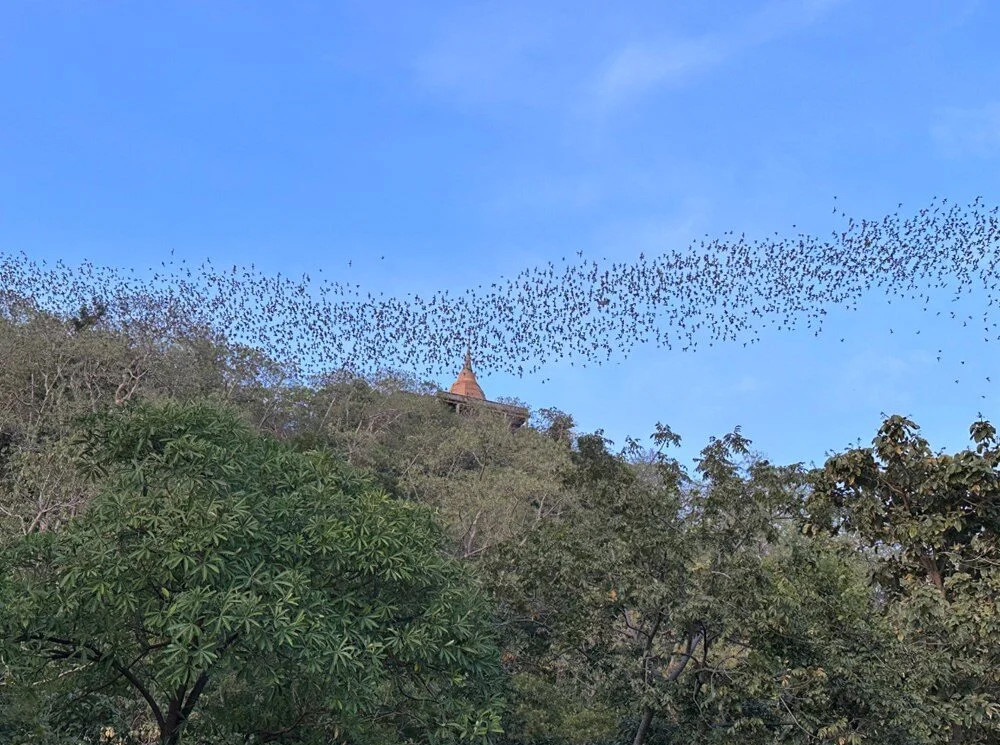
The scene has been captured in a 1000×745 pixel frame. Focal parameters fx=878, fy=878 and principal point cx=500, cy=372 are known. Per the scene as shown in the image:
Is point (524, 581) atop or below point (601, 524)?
below

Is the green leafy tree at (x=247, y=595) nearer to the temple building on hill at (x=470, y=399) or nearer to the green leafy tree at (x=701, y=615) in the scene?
the green leafy tree at (x=701, y=615)

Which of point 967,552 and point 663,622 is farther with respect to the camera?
point 967,552

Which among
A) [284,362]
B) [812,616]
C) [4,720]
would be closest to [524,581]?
[812,616]

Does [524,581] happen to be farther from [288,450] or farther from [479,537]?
[479,537]

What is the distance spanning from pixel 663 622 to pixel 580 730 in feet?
17.8

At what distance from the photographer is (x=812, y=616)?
30.9 ft

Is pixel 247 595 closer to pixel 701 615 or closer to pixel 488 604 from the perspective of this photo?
pixel 488 604

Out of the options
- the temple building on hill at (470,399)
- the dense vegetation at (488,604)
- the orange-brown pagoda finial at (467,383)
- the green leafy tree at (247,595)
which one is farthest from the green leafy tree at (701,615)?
the orange-brown pagoda finial at (467,383)

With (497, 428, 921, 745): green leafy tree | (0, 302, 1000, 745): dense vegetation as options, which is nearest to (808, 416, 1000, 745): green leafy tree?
(0, 302, 1000, 745): dense vegetation

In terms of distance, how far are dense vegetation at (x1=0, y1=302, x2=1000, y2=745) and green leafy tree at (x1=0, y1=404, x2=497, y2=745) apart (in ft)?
0.09

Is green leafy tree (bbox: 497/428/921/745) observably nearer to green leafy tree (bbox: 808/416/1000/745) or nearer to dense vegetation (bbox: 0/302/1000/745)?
dense vegetation (bbox: 0/302/1000/745)

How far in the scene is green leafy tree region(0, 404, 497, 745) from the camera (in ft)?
21.4

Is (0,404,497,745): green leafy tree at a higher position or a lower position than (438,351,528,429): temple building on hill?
lower

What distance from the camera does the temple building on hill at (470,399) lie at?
38.3 meters
